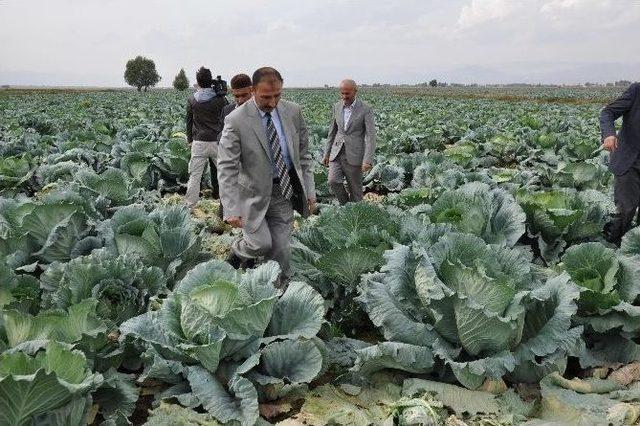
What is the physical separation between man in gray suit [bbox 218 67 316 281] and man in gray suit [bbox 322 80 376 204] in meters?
2.34

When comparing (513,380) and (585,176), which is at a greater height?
(585,176)

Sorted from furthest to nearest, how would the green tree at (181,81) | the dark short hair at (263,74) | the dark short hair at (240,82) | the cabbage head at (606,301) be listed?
the green tree at (181,81) < the dark short hair at (240,82) < the dark short hair at (263,74) < the cabbage head at (606,301)

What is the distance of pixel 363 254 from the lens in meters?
3.68

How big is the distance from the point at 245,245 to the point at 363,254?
99cm

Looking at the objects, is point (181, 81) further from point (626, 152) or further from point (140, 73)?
point (626, 152)

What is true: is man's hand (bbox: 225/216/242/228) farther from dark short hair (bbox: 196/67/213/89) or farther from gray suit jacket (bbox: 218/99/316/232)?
dark short hair (bbox: 196/67/213/89)

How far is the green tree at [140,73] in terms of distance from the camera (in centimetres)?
8450

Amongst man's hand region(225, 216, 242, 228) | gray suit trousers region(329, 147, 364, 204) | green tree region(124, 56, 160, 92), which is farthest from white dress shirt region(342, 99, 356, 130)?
green tree region(124, 56, 160, 92)

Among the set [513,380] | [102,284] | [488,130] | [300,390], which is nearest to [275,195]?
[102,284]

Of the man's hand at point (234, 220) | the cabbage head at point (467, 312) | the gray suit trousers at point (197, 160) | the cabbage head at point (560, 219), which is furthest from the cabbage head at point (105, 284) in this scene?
the gray suit trousers at point (197, 160)

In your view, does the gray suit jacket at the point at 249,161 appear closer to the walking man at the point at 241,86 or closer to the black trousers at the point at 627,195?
the walking man at the point at 241,86

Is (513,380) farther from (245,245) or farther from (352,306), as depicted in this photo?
(245,245)

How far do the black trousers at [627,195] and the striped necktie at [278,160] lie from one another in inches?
113

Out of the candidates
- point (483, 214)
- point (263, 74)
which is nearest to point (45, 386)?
point (263, 74)
